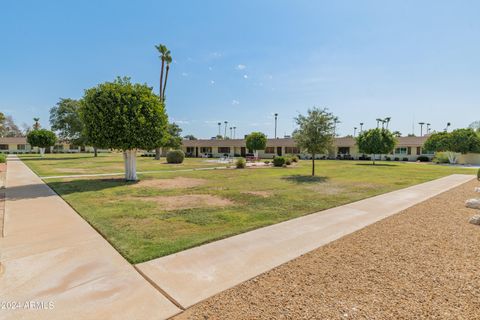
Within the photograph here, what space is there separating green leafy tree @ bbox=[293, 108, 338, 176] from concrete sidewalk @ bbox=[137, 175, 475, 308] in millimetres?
11209

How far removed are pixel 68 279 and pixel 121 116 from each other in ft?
38.0

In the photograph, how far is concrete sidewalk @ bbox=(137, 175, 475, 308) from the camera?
3.96 metres

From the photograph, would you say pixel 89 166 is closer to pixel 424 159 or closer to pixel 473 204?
pixel 473 204

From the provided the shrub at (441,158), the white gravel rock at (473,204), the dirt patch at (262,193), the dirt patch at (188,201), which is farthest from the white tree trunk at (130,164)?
the shrub at (441,158)

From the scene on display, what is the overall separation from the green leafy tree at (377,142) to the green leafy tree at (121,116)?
31.2 m

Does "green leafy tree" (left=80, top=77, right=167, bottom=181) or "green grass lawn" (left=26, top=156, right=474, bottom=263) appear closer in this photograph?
"green grass lawn" (left=26, top=156, right=474, bottom=263)

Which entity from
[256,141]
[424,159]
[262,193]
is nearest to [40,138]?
[256,141]

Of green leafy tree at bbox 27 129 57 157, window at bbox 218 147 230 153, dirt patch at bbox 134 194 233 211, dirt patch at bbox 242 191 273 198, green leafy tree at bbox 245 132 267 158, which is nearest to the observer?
dirt patch at bbox 134 194 233 211

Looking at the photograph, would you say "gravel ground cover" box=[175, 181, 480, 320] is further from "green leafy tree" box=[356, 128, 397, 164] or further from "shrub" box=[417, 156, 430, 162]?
"shrub" box=[417, 156, 430, 162]

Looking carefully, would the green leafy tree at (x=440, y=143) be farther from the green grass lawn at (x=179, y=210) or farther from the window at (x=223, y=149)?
the window at (x=223, y=149)

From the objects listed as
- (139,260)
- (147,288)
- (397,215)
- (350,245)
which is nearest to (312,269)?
(350,245)

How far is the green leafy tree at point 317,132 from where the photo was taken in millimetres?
19188

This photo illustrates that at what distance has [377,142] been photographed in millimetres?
36219

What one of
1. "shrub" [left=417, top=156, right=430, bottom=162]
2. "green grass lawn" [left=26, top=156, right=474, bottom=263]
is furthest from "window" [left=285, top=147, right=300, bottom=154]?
"green grass lawn" [left=26, top=156, right=474, bottom=263]
